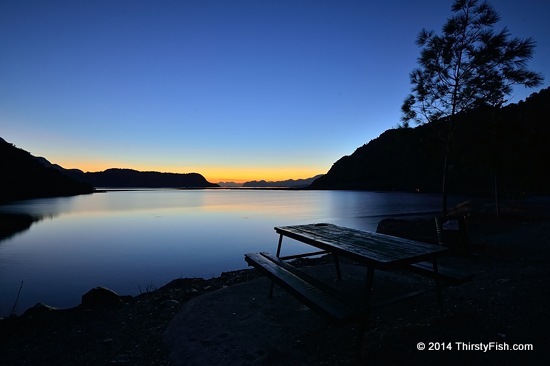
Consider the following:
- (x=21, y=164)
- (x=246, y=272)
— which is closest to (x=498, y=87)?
(x=246, y=272)

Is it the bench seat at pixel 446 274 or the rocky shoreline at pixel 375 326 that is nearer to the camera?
the rocky shoreline at pixel 375 326

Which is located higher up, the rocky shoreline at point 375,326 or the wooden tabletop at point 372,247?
the wooden tabletop at point 372,247

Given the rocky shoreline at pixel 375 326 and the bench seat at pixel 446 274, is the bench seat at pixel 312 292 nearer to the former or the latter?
the rocky shoreline at pixel 375 326

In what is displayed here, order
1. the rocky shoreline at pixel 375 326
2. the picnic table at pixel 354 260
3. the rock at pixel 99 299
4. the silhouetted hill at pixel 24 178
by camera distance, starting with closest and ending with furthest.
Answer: the picnic table at pixel 354 260 < the rocky shoreline at pixel 375 326 < the rock at pixel 99 299 < the silhouetted hill at pixel 24 178

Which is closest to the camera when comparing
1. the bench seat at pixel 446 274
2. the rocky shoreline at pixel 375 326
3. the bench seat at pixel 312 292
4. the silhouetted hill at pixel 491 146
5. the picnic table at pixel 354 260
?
the bench seat at pixel 312 292

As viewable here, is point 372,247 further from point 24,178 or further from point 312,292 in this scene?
point 24,178

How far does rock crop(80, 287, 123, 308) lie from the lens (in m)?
7.53

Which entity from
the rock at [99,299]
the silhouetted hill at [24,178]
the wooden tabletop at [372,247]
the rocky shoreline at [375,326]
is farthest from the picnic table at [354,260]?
the silhouetted hill at [24,178]

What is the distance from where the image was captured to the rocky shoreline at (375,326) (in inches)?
161

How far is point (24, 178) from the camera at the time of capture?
107m

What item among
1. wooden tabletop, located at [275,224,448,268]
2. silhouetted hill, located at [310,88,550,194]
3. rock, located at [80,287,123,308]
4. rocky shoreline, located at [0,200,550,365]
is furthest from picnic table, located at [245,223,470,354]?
silhouetted hill, located at [310,88,550,194]

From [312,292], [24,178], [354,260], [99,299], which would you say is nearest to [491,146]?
[354,260]

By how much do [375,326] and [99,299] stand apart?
718 cm

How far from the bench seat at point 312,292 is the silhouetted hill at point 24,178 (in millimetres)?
116346
